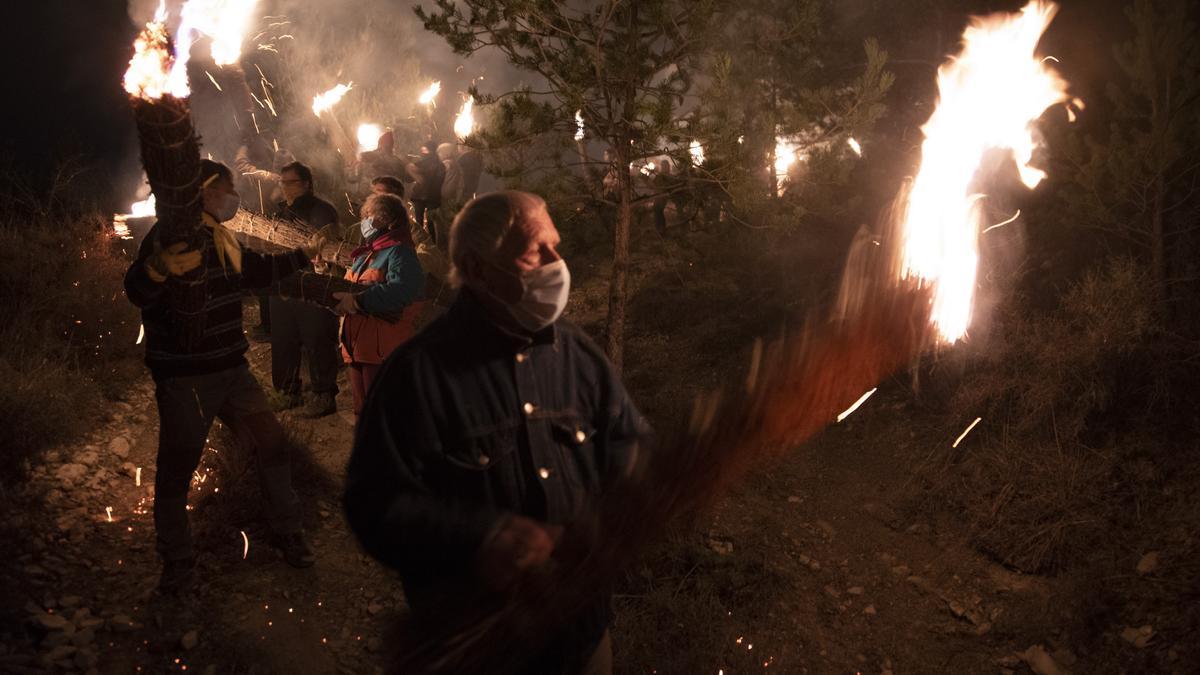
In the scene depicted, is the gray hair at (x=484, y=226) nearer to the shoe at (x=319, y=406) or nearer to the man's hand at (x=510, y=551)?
the man's hand at (x=510, y=551)

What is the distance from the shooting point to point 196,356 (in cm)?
400

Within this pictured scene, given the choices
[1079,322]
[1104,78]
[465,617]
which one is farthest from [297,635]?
[1104,78]

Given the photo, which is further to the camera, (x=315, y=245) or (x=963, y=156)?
(x=963, y=156)

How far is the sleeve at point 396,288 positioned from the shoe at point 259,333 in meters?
4.43

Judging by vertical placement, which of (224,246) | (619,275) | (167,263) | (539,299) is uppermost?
(619,275)

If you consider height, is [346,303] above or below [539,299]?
above

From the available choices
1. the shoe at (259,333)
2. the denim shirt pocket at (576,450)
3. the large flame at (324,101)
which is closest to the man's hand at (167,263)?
the denim shirt pocket at (576,450)

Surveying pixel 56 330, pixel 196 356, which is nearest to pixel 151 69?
pixel 196 356

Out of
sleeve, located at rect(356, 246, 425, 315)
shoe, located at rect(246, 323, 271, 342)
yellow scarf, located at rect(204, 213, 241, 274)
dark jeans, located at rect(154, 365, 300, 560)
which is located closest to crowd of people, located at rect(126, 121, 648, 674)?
dark jeans, located at rect(154, 365, 300, 560)

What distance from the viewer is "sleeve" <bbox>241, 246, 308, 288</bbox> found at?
4383mm

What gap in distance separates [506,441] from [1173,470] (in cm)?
576

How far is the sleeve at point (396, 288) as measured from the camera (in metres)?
5.37

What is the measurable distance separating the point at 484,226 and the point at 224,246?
8.47 feet

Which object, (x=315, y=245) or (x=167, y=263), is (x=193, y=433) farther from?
(x=315, y=245)
